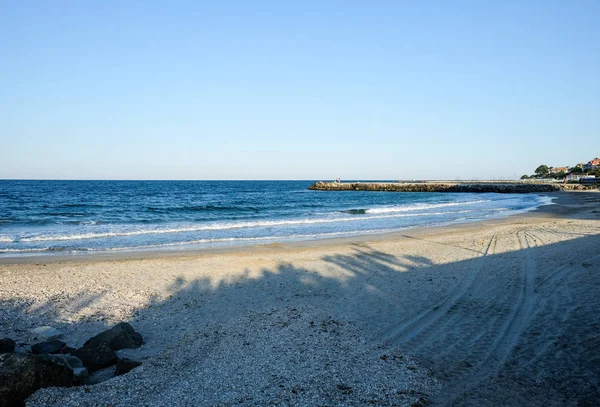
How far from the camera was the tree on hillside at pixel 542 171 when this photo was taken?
407 feet

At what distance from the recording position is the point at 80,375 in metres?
5.19

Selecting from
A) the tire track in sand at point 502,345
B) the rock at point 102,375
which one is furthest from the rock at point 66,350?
the tire track in sand at point 502,345

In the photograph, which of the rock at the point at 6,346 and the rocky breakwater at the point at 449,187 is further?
the rocky breakwater at the point at 449,187

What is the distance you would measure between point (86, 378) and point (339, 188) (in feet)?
275

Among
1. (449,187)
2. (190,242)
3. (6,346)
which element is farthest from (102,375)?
(449,187)

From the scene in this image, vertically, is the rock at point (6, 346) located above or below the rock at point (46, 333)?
above

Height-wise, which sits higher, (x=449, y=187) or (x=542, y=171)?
(x=542, y=171)

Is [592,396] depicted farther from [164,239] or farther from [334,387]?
[164,239]

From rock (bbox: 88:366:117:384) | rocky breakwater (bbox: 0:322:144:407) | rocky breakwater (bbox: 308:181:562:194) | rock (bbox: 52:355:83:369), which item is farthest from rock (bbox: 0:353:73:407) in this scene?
rocky breakwater (bbox: 308:181:562:194)

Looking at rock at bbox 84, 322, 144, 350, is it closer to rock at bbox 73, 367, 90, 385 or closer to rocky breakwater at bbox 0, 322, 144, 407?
rocky breakwater at bbox 0, 322, 144, 407

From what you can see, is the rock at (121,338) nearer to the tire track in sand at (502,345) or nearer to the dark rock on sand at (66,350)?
the dark rock on sand at (66,350)

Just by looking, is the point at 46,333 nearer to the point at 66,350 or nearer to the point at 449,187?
the point at 66,350

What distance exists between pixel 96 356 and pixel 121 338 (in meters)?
0.72

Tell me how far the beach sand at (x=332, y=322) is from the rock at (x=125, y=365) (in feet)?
0.82
